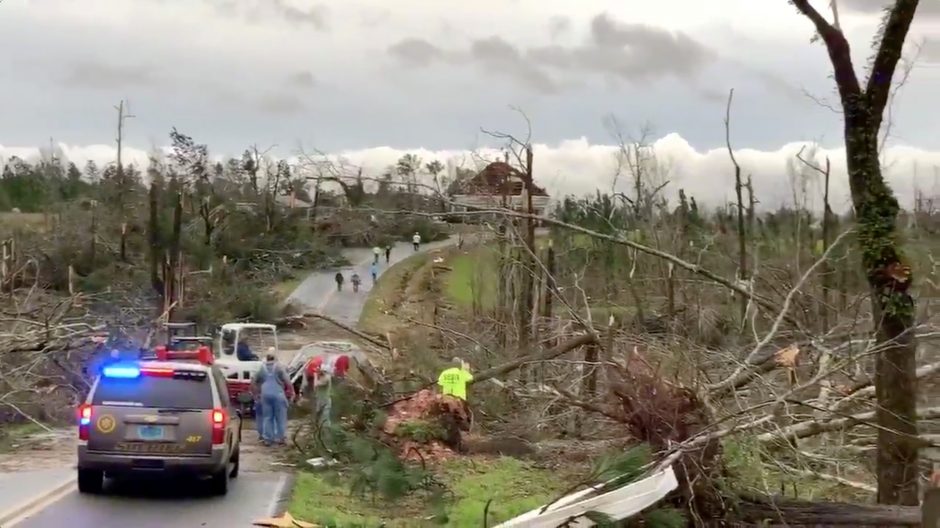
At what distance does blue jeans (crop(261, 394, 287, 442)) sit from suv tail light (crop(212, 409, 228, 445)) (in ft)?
15.6

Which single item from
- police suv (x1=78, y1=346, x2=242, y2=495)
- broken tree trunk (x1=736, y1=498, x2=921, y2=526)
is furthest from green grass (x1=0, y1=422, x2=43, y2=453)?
broken tree trunk (x1=736, y1=498, x2=921, y2=526)

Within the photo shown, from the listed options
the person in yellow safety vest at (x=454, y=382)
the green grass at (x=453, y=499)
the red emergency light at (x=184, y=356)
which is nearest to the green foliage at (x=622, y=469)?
the green grass at (x=453, y=499)

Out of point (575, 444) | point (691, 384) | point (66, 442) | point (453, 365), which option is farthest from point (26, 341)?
point (691, 384)

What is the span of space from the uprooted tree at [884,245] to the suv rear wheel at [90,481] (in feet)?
26.3

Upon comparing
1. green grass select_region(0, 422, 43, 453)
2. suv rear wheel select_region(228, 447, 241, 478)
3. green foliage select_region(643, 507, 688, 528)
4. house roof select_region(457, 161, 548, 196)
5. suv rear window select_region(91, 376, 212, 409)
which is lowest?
green grass select_region(0, 422, 43, 453)

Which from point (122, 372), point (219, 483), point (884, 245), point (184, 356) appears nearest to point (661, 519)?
point (884, 245)

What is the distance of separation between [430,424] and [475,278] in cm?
1870

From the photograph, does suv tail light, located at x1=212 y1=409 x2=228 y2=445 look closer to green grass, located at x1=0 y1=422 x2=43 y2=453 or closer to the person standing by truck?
the person standing by truck

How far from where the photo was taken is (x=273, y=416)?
52.5ft

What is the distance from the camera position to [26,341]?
59.8ft

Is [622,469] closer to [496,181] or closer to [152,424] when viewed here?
[152,424]

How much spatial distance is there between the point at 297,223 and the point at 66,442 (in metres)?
31.5

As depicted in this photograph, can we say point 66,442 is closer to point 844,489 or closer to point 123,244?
Result: point 844,489

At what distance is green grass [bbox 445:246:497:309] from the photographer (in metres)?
30.5
